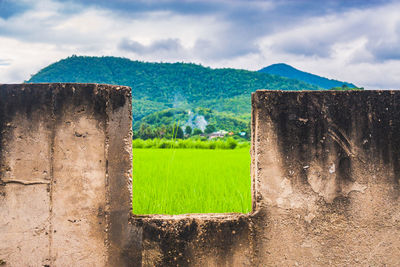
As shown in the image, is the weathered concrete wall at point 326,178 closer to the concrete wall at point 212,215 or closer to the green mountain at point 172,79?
the concrete wall at point 212,215

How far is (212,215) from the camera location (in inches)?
74.5

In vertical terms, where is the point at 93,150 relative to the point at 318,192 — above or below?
above

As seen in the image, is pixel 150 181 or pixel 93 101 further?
pixel 150 181

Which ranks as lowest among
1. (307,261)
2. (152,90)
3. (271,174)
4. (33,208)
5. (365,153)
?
(307,261)

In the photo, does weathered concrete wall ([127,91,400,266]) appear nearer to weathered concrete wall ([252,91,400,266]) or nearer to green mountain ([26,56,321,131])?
weathered concrete wall ([252,91,400,266])

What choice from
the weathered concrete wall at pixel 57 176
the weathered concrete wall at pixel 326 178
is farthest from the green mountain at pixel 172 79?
the weathered concrete wall at pixel 57 176

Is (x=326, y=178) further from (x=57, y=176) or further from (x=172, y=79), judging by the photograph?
(x=172, y=79)

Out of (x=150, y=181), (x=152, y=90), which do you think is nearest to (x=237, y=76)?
(x=152, y=90)

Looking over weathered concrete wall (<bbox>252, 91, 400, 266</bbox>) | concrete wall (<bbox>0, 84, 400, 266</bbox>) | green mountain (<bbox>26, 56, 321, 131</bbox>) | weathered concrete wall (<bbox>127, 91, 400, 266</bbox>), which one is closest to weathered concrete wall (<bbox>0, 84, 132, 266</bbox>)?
concrete wall (<bbox>0, 84, 400, 266</bbox>)

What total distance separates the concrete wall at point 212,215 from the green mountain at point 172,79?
44041mm

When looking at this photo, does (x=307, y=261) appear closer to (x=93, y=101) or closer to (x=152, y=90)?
(x=93, y=101)

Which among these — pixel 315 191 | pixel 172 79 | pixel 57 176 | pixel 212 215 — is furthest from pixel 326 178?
pixel 172 79

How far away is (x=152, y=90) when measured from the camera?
58188 millimetres

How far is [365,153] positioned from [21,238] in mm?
2009
